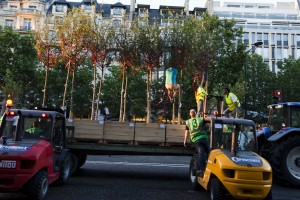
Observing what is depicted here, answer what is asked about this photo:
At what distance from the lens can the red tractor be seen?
21.1 ft

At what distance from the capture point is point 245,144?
775cm

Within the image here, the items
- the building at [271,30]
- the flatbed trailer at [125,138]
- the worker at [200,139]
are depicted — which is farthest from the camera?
the building at [271,30]

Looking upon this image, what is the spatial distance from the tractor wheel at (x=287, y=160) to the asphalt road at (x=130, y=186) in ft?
1.02

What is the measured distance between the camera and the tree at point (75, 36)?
1336 centimetres

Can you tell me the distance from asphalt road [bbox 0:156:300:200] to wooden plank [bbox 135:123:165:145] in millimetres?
1200

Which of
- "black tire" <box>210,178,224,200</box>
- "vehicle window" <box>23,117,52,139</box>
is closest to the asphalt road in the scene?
"black tire" <box>210,178,224,200</box>

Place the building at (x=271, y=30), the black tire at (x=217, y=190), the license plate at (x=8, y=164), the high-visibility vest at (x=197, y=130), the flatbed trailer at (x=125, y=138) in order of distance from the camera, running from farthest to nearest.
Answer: the building at (x=271, y=30), the flatbed trailer at (x=125, y=138), the high-visibility vest at (x=197, y=130), the black tire at (x=217, y=190), the license plate at (x=8, y=164)

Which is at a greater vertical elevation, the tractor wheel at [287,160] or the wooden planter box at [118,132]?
the wooden planter box at [118,132]

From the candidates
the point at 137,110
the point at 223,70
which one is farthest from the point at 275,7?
the point at 223,70

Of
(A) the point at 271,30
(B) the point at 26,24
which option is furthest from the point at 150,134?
(A) the point at 271,30

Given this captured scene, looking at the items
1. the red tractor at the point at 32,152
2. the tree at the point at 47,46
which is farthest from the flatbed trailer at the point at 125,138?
the tree at the point at 47,46

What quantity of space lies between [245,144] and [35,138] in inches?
189

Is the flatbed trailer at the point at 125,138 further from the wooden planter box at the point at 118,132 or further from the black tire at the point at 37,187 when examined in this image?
the black tire at the point at 37,187

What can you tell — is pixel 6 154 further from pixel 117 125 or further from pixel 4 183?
pixel 117 125
